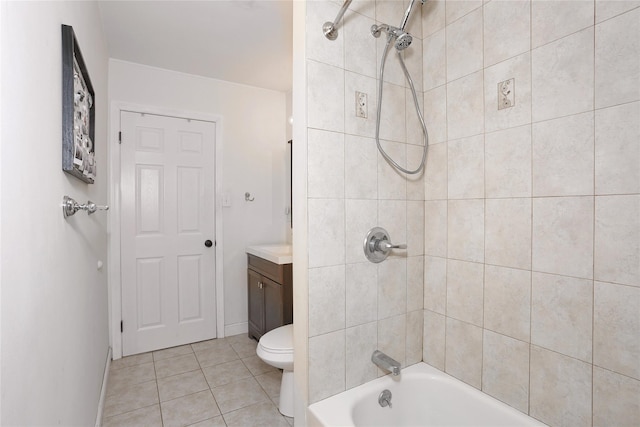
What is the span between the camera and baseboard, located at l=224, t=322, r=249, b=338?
3135mm

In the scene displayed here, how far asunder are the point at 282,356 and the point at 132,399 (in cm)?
110

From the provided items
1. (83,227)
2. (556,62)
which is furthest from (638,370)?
(83,227)

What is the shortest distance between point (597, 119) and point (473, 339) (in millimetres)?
990

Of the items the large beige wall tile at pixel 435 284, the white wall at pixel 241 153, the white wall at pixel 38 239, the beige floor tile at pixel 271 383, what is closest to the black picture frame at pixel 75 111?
the white wall at pixel 38 239

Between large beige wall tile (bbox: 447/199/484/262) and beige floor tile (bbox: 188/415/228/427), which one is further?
beige floor tile (bbox: 188/415/228/427)

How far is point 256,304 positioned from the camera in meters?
2.92

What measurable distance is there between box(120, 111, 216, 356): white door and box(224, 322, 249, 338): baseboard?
0.12 m

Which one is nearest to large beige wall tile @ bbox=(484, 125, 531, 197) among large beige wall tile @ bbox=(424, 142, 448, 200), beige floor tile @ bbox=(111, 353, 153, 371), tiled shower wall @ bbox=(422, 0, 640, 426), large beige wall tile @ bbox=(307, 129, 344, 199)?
tiled shower wall @ bbox=(422, 0, 640, 426)

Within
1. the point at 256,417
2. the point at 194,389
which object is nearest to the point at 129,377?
the point at 194,389

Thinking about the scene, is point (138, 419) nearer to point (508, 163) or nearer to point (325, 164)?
point (325, 164)

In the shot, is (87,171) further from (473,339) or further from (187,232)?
(473,339)

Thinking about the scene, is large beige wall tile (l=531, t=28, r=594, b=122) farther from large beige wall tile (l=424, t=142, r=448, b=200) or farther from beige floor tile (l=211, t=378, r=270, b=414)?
beige floor tile (l=211, t=378, r=270, b=414)

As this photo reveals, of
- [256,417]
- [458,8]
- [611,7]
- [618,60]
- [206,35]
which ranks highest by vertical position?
[206,35]

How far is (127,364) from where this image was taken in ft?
8.46
